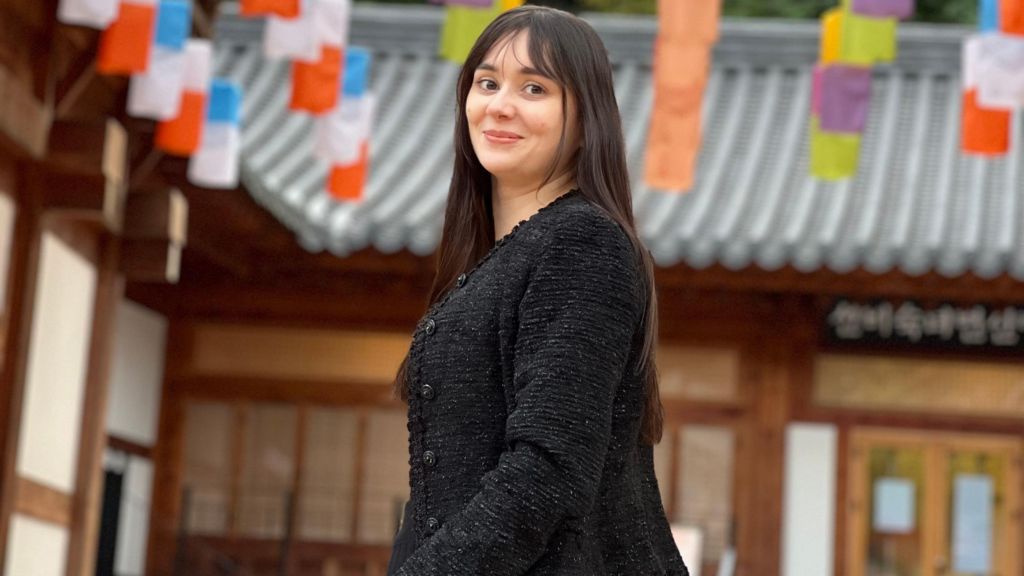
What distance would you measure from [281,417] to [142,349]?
1.00 m

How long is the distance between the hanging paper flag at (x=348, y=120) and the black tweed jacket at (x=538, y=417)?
558 centimetres

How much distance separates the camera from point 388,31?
1288 centimetres

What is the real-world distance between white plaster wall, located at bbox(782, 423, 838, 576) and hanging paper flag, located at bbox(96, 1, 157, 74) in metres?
5.61

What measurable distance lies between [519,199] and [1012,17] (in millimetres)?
4810

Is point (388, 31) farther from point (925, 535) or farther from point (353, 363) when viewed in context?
point (925, 535)

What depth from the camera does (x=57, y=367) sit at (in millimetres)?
6250

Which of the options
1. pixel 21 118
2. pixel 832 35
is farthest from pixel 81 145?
pixel 832 35

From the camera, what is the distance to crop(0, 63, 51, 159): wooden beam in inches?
201

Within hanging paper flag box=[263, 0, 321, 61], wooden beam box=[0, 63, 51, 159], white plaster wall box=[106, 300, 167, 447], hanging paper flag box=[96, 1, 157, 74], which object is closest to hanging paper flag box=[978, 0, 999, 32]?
hanging paper flag box=[263, 0, 321, 61]

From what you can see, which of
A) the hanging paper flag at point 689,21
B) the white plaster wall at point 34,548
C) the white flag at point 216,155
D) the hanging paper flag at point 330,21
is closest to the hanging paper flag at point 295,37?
the hanging paper flag at point 330,21

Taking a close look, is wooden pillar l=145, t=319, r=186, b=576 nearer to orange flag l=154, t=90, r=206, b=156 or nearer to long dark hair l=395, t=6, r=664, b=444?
orange flag l=154, t=90, r=206, b=156

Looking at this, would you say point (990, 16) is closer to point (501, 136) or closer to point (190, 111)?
point (190, 111)

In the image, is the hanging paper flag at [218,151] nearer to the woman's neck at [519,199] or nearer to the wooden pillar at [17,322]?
the wooden pillar at [17,322]

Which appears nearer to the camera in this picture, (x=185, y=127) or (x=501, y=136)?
(x=501, y=136)
